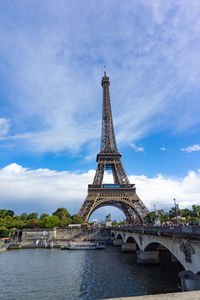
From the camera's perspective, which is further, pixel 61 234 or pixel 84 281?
pixel 61 234

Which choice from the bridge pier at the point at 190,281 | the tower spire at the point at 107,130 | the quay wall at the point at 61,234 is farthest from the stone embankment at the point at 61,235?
the bridge pier at the point at 190,281

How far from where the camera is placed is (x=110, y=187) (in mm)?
67875

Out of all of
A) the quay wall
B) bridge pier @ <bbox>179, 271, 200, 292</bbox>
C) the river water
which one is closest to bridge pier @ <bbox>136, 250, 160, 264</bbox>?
the river water

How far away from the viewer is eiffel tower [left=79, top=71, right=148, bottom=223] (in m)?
64.1

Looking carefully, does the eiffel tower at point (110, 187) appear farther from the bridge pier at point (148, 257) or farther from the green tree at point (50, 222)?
the bridge pier at point (148, 257)

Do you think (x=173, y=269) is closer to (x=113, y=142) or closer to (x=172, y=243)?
(x=172, y=243)

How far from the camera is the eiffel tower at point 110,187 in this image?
2525 inches

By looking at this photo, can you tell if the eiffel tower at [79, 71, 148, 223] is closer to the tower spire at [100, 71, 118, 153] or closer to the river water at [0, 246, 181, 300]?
the tower spire at [100, 71, 118, 153]

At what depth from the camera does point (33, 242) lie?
61.1m

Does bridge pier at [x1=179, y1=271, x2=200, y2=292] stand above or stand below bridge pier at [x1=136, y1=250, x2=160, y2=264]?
above

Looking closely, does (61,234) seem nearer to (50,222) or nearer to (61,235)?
(61,235)

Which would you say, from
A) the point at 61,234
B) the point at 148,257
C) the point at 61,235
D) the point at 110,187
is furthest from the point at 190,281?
the point at 61,234

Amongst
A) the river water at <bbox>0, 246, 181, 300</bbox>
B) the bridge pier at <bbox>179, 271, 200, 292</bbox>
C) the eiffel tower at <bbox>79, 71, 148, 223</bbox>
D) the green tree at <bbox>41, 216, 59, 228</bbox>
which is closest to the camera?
the bridge pier at <bbox>179, 271, 200, 292</bbox>

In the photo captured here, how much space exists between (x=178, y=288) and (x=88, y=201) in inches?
1899
